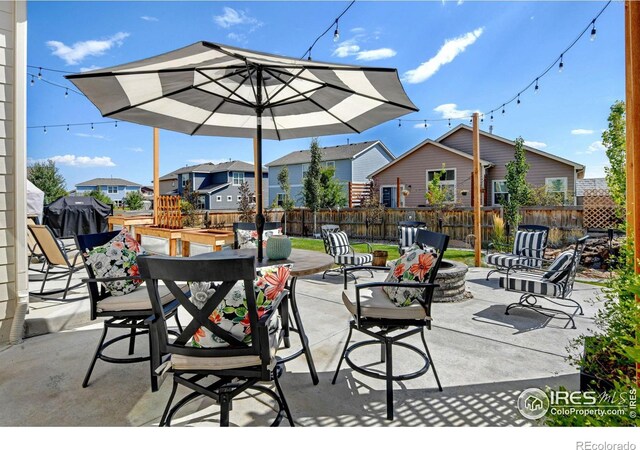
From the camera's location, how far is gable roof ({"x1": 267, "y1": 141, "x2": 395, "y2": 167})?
70.1 ft

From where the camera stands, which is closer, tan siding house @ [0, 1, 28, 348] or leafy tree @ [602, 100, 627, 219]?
leafy tree @ [602, 100, 627, 219]

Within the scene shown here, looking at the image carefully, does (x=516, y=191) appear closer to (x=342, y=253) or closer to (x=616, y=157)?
(x=342, y=253)

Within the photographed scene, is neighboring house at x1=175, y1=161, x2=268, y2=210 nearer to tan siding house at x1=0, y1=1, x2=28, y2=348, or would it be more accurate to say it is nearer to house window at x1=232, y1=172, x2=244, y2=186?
house window at x1=232, y1=172, x2=244, y2=186

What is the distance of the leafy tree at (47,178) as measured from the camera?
17.0 m

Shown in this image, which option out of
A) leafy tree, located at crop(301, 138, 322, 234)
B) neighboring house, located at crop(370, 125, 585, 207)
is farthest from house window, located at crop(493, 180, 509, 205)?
leafy tree, located at crop(301, 138, 322, 234)

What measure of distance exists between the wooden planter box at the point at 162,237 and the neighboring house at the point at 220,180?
20.5 metres

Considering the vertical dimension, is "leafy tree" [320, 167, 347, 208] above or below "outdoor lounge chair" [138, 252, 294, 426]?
above

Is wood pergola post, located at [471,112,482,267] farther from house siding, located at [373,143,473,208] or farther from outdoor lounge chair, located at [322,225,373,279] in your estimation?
house siding, located at [373,143,473,208]

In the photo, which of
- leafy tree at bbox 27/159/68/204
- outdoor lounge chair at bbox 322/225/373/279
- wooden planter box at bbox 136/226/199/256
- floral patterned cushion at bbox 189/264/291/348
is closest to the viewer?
floral patterned cushion at bbox 189/264/291/348

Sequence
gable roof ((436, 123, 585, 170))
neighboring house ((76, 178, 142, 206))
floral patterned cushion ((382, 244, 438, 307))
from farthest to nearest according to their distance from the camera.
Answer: neighboring house ((76, 178, 142, 206)), gable roof ((436, 123, 585, 170)), floral patterned cushion ((382, 244, 438, 307))

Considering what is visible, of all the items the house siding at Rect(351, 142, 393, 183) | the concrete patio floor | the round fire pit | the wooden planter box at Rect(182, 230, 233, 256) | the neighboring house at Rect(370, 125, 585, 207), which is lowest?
the concrete patio floor

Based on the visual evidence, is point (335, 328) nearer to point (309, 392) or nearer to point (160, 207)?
point (309, 392)

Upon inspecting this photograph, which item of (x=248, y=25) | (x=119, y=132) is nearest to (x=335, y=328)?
(x=248, y=25)

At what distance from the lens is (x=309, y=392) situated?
2.36 meters
